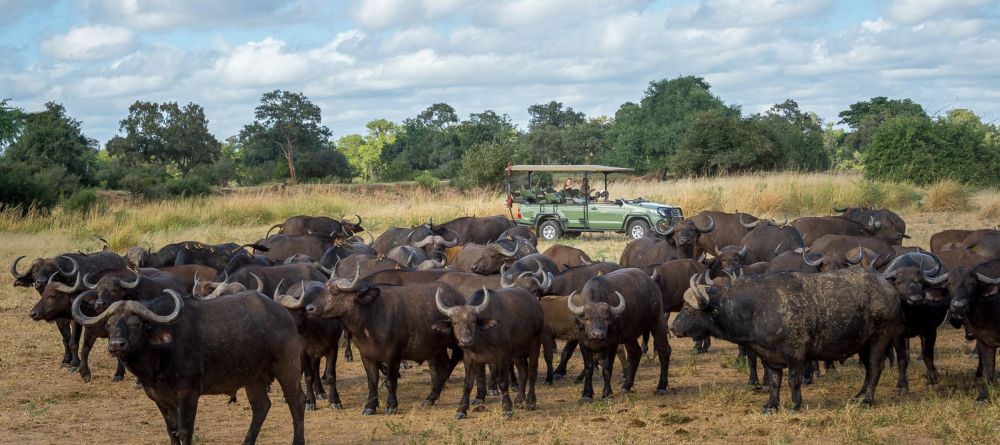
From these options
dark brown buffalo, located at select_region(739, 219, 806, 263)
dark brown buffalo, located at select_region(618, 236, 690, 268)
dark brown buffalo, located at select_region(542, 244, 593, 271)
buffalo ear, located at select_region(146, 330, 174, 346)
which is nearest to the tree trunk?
dark brown buffalo, located at select_region(618, 236, 690, 268)

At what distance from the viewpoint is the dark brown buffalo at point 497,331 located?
999cm

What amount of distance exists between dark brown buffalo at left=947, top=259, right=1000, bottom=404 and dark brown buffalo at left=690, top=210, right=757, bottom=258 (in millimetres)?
8847

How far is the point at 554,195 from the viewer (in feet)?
95.4

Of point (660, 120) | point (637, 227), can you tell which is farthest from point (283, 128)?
point (637, 227)

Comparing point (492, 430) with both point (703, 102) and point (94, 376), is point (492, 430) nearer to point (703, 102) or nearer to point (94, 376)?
point (94, 376)

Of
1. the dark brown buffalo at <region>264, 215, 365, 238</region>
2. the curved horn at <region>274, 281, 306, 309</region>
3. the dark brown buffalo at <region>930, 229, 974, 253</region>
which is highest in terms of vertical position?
the curved horn at <region>274, 281, 306, 309</region>

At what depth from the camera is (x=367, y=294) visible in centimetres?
1043

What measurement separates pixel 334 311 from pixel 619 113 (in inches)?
2705

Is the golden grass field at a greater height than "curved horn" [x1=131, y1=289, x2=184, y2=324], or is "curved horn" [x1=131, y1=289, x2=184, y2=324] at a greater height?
"curved horn" [x1=131, y1=289, x2=184, y2=324]

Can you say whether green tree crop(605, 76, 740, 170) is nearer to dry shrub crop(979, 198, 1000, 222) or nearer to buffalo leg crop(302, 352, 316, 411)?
dry shrub crop(979, 198, 1000, 222)

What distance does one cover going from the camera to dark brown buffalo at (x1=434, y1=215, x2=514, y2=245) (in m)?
22.4

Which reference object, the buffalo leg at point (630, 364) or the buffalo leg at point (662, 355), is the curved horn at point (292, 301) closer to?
the buffalo leg at point (630, 364)

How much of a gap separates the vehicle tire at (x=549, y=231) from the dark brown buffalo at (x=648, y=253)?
11.1 metres

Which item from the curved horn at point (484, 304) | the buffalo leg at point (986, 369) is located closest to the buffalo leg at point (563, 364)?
the curved horn at point (484, 304)
